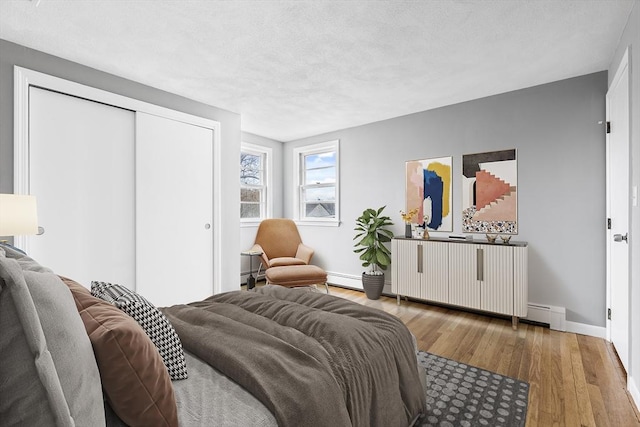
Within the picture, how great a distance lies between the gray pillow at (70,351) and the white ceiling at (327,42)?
191 cm

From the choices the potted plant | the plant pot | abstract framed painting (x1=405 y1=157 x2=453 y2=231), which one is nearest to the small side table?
the potted plant

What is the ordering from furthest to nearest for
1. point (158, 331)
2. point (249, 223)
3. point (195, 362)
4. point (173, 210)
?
1. point (249, 223)
2. point (173, 210)
3. point (195, 362)
4. point (158, 331)

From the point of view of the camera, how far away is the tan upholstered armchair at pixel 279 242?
4.86 metres

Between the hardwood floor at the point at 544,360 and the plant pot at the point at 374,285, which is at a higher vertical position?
the plant pot at the point at 374,285

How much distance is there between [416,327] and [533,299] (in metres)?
1.28

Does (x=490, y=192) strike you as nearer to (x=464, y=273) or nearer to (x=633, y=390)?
(x=464, y=273)

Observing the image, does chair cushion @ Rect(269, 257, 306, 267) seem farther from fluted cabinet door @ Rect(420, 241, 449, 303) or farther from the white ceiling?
the white ceiling

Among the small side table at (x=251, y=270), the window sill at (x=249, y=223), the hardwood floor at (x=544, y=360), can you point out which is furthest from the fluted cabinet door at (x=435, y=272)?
the window sill at (x=249, y=223)

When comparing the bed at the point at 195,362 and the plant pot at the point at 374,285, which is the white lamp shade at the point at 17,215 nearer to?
the bed at the point at 195,362

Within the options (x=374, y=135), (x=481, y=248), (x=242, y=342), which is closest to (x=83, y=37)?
(x=242, y=342)

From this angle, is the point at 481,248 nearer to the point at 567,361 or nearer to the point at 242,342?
the point at 567,361

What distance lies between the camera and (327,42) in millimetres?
2359

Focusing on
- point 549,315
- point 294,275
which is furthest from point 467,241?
point 294,275

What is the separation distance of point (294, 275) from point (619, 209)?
3180mm
